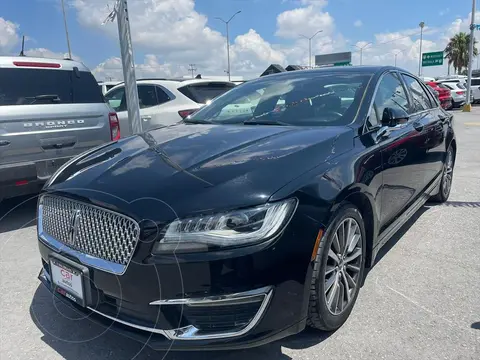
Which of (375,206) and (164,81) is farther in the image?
(164,81)

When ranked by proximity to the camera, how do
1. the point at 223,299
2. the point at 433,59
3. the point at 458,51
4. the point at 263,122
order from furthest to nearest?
the point at 458,51
the point at 433,59
the point at 263,122
the point at 223,299

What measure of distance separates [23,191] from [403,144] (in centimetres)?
376

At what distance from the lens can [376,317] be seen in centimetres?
265

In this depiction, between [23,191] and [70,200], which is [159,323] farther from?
→ [23,191]

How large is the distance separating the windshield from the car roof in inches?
83.9

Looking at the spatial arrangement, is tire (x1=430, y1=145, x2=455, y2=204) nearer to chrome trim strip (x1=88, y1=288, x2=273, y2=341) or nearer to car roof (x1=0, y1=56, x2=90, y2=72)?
chrome trim strip (x1=88, y1=288, x2=273, y2=341)

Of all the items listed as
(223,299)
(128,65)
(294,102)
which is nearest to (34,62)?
(128,65)

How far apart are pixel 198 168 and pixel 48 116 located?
2.93 m

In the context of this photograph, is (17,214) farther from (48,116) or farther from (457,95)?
(457,95)

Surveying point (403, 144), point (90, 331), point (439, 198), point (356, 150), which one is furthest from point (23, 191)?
point (439, 198)

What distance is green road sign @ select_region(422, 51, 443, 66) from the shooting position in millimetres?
43062

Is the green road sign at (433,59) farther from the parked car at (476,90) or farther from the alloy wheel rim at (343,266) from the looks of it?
the alloy wheel rim at (343,266)

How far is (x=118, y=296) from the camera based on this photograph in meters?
2.02

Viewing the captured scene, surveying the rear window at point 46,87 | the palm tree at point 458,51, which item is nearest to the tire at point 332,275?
the rear window at point 46,87
